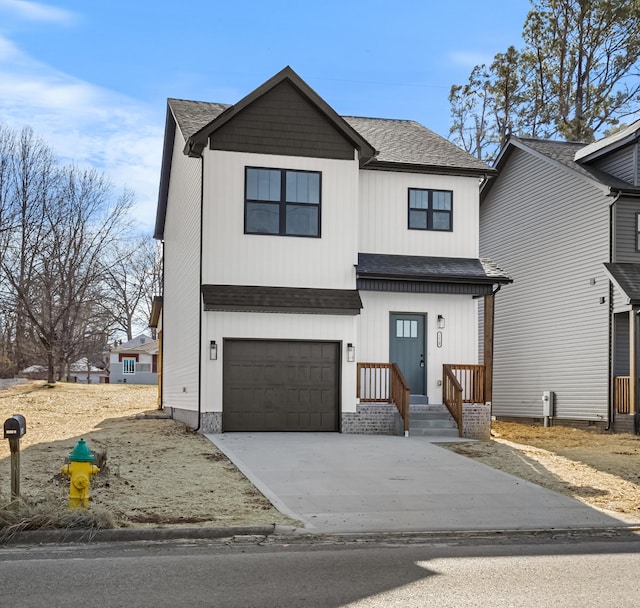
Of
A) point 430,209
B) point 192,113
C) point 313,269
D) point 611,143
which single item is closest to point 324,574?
point 313,269

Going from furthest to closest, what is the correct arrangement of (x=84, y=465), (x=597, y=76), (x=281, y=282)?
(x=597, y=76) → (x=281, y=282) → (x=84, y=465)

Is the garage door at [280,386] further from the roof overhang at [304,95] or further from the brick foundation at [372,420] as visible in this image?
the roof overhang at [304,95]

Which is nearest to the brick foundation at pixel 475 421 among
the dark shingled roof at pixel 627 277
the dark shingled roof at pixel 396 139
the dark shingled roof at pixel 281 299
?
the dark shingled roof at pixel 281 299

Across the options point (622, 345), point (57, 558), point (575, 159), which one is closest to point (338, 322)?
point (622, 345)

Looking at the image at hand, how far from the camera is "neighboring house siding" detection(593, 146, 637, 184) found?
950 inches

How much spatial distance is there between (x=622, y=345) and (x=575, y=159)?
6021 mm

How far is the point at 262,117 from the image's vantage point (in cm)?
2003

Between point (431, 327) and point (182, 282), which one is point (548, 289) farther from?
point (182, 282)

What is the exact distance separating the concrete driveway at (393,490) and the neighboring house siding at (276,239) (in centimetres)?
404

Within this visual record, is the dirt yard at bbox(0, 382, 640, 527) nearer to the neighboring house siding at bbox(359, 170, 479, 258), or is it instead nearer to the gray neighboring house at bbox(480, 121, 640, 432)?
the gray neighboring house at bbox(480, 121, 640, 432)

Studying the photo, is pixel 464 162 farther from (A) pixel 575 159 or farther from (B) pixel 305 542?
(B) pixel 305 542

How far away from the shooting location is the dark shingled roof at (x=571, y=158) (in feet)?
78.1

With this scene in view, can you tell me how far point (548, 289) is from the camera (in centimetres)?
2656

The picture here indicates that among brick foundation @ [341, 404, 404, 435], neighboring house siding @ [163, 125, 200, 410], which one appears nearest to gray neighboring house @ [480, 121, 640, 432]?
brick foundation @ [341, 404, 404, 435]
